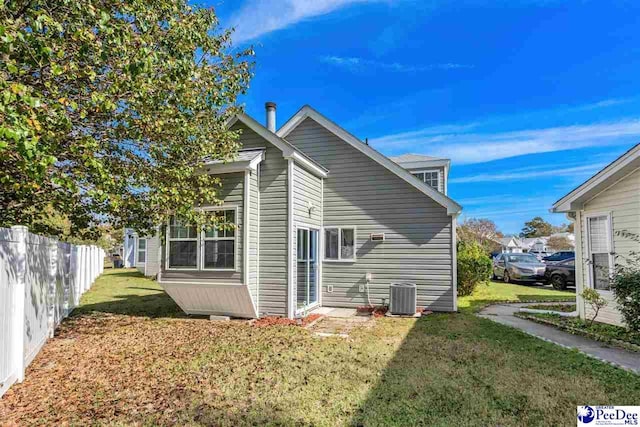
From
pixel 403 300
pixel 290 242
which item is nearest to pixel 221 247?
pixel 290 242

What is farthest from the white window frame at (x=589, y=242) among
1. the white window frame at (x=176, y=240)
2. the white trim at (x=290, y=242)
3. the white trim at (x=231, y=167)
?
the white window frame at (x=176, y=240)

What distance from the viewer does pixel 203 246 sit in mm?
8672

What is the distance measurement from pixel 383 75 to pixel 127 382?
16.7 meters

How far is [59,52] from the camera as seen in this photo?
4145 mm

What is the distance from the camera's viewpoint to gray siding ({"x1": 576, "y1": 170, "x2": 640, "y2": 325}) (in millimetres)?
7465

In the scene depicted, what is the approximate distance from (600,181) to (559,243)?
5150 centimetres

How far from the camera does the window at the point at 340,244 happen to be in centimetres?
1070

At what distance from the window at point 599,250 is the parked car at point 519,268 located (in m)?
10.0

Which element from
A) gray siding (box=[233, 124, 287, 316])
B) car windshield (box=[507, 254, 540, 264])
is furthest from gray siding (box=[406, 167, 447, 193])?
car windshield (box=[507, 254, 540, 264])

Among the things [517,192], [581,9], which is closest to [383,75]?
[581,9]

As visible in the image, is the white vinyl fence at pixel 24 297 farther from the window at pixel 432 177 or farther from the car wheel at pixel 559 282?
the car wheel at pixel 559 282

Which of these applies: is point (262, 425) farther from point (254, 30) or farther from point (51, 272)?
point (254, 30)

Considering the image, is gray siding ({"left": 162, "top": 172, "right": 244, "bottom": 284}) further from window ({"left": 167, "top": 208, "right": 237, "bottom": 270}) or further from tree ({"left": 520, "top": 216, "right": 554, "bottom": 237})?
tree ({"left": 520, "top": 216, "right": 554, "bottom": 237})

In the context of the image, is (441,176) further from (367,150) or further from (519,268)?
(519,268)
